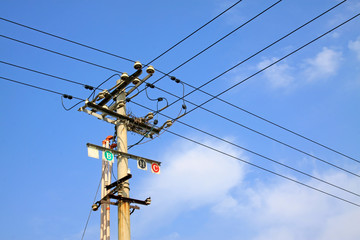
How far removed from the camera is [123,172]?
11.7 m

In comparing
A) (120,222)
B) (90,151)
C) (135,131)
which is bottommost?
(120,222)

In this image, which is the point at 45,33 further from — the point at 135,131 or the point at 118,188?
the point at 118,188

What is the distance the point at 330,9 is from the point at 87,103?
6.75 meters

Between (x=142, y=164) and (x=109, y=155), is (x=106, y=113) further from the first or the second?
(x=142, y=164)

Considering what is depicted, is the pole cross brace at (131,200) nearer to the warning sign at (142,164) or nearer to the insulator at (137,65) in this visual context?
the warning sign at (142,164)

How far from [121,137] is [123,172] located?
3.48 ft

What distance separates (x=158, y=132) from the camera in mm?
13047

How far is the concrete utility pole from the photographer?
35.9 ft

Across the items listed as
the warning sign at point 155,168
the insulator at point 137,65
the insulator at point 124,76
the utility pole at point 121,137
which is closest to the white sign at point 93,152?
the utility pole at point 121,137

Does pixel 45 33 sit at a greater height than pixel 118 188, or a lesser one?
greater

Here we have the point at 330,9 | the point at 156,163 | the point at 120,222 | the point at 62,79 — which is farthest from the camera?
the point at 156,163

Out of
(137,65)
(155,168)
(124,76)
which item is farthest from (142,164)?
(137,65)

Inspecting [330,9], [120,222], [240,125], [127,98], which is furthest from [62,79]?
[330,9]

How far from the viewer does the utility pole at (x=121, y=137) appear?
1132cm
